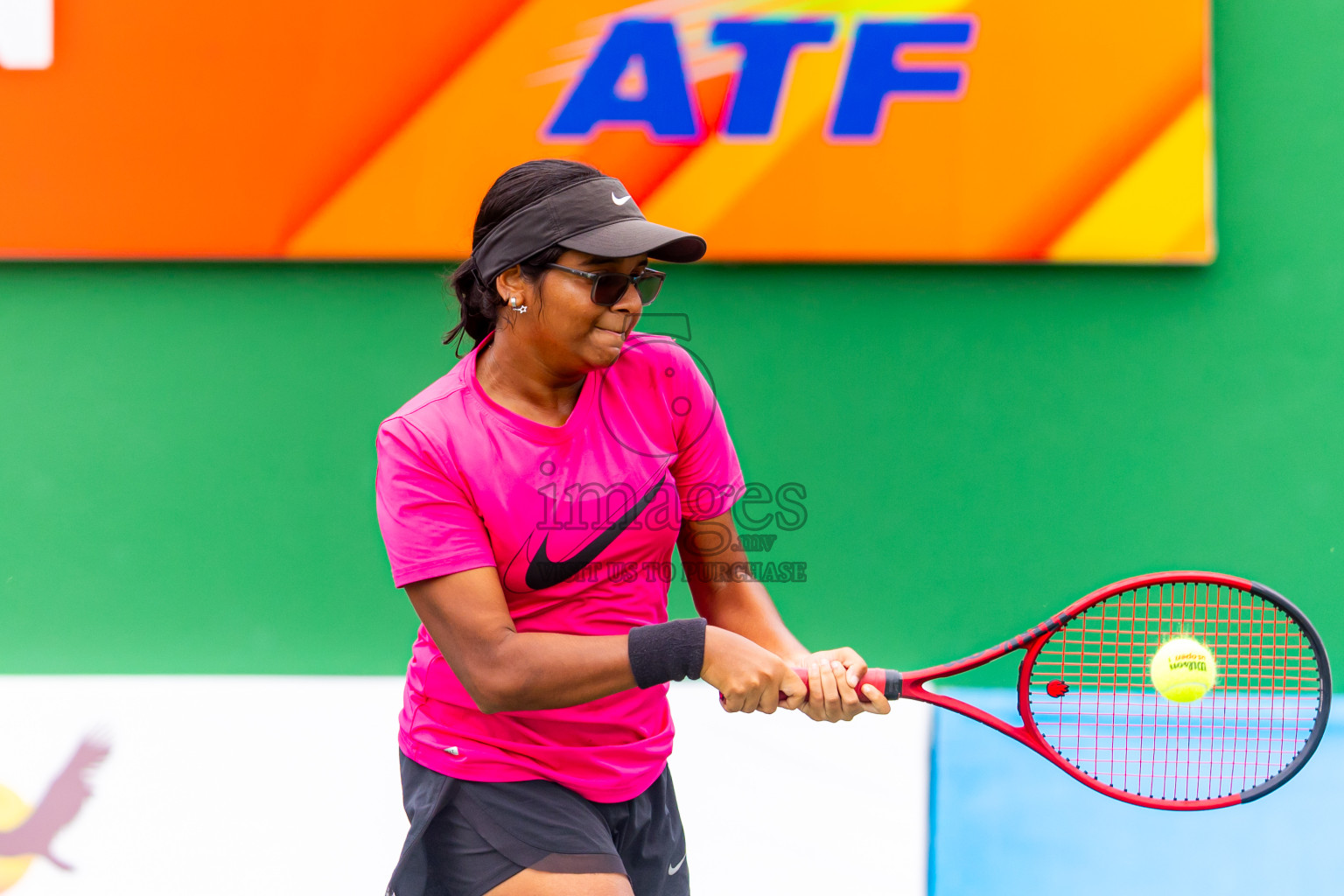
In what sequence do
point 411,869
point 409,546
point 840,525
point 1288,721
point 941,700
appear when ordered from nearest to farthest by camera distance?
point 409,546, point 411,869, point 941,700, point 1288,721, point 840,525

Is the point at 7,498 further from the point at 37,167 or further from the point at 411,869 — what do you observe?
the point at 411,869

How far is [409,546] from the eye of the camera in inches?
63.2

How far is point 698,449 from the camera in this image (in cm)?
191

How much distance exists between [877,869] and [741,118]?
204cm

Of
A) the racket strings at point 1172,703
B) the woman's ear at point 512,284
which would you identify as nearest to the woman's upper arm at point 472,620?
the woman's ear at point 512,284

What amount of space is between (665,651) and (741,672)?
0.39 feet

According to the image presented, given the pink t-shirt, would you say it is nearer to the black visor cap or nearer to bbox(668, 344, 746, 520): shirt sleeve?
bbox(668, 344, 746, 520): shirt sleeve

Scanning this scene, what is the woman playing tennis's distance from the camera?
1.63 meters

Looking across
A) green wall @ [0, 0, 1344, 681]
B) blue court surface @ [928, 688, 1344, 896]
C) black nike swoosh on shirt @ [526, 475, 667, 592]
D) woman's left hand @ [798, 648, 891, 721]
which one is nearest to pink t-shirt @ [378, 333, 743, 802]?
black nike swoosh on shirt @ [526, 475, 667, 592]

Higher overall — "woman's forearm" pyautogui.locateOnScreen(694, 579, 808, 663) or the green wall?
the green wall

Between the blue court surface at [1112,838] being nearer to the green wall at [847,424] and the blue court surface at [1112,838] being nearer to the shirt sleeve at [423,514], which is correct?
the green wall at [847,424]

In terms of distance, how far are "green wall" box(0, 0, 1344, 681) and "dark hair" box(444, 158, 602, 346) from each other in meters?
1.51

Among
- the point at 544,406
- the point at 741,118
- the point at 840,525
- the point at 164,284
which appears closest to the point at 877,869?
the point at 840,525

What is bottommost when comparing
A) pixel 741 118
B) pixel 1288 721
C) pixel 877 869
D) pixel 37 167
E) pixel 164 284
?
pixel 877 869
